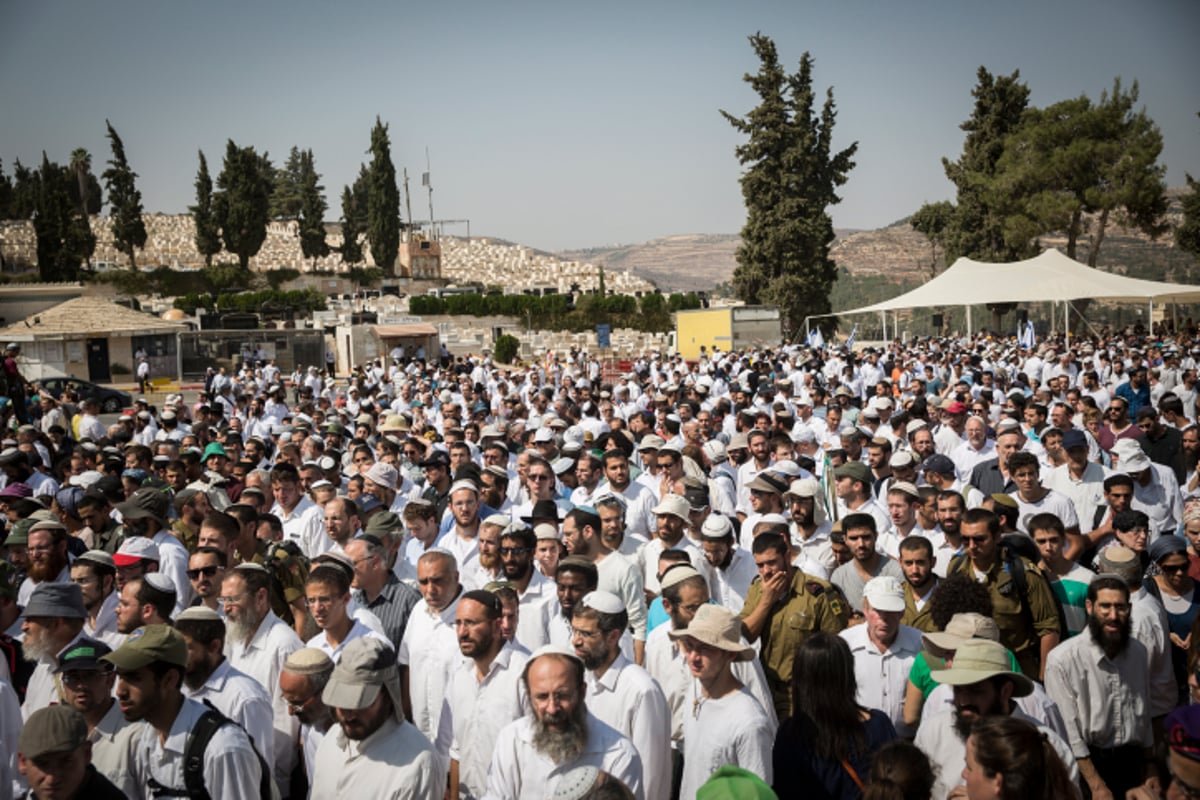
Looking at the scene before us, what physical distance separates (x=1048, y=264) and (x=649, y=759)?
29.9 m

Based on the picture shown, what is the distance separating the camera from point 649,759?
364 cm

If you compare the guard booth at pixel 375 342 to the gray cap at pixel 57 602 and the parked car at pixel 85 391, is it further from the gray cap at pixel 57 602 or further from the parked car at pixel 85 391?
the gray cap at pixel 57 602

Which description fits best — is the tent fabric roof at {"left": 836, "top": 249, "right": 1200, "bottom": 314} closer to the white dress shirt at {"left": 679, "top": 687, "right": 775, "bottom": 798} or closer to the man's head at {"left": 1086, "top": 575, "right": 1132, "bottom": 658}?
the man's head at {"left": 1086, "top": 575, "right": 1132, "bottom": 658}

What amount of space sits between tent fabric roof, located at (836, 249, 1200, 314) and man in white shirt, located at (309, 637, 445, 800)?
26112 mm

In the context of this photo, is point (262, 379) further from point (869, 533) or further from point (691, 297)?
point (691, 297)

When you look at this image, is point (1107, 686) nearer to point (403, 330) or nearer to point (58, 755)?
point (58, 755)

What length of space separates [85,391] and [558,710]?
Result: 2411 cm

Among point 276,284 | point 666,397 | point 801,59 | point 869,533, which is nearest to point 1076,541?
point 869,533

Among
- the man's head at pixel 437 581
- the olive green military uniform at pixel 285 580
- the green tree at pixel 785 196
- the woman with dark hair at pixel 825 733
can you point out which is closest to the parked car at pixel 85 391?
the olive green military uniform at pixel 285 580

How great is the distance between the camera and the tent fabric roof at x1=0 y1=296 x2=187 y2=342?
3559 cm

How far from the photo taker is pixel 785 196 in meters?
46.0

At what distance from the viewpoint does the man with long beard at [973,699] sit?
132 inches

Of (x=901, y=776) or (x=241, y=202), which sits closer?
(x=901, y=776)

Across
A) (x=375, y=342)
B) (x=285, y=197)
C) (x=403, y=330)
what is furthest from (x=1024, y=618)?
(x=285, y=197)
